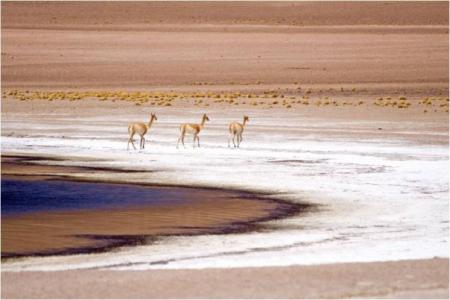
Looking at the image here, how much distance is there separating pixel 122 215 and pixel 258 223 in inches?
72.6

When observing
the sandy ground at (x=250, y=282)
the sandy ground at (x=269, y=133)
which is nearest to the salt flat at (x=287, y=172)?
the sandy ground at (x=269, y=133)

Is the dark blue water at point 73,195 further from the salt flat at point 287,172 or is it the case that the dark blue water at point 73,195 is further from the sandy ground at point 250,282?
the sandy ground at point 250,282

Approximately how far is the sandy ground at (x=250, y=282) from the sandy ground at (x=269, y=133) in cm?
3

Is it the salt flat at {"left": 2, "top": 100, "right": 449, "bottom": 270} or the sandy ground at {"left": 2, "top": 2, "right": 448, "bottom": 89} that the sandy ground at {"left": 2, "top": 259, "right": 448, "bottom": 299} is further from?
the sandy ground at {"left": 2, "top": 2, "right": 448, "bottom": 89}

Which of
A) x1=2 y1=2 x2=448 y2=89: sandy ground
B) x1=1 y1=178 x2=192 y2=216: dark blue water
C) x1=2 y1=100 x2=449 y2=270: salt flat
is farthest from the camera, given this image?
x1=2 y1=2 x2=448 y2=89: sandy ground

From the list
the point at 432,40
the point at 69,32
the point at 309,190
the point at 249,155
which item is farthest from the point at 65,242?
the point at 69,32

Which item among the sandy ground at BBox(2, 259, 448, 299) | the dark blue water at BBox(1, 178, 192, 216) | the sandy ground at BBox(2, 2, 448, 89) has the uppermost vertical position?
the sandy ground at BBox(2, 2, 448, 89)

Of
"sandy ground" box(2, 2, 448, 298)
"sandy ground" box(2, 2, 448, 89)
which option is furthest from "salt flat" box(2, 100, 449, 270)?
"sandy ground" box(2, 2, 448, 89)

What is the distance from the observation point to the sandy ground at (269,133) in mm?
11305

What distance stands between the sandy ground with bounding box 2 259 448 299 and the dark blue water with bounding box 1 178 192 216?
520 cm

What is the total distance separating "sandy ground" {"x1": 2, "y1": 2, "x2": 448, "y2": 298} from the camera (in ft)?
37.1

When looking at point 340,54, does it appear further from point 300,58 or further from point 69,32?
point 69,32

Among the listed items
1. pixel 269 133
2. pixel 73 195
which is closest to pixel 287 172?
pixel 73 195

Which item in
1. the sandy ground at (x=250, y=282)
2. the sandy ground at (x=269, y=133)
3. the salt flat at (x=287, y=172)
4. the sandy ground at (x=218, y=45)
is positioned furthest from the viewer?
the sandy ground at (x=218, y=45)
